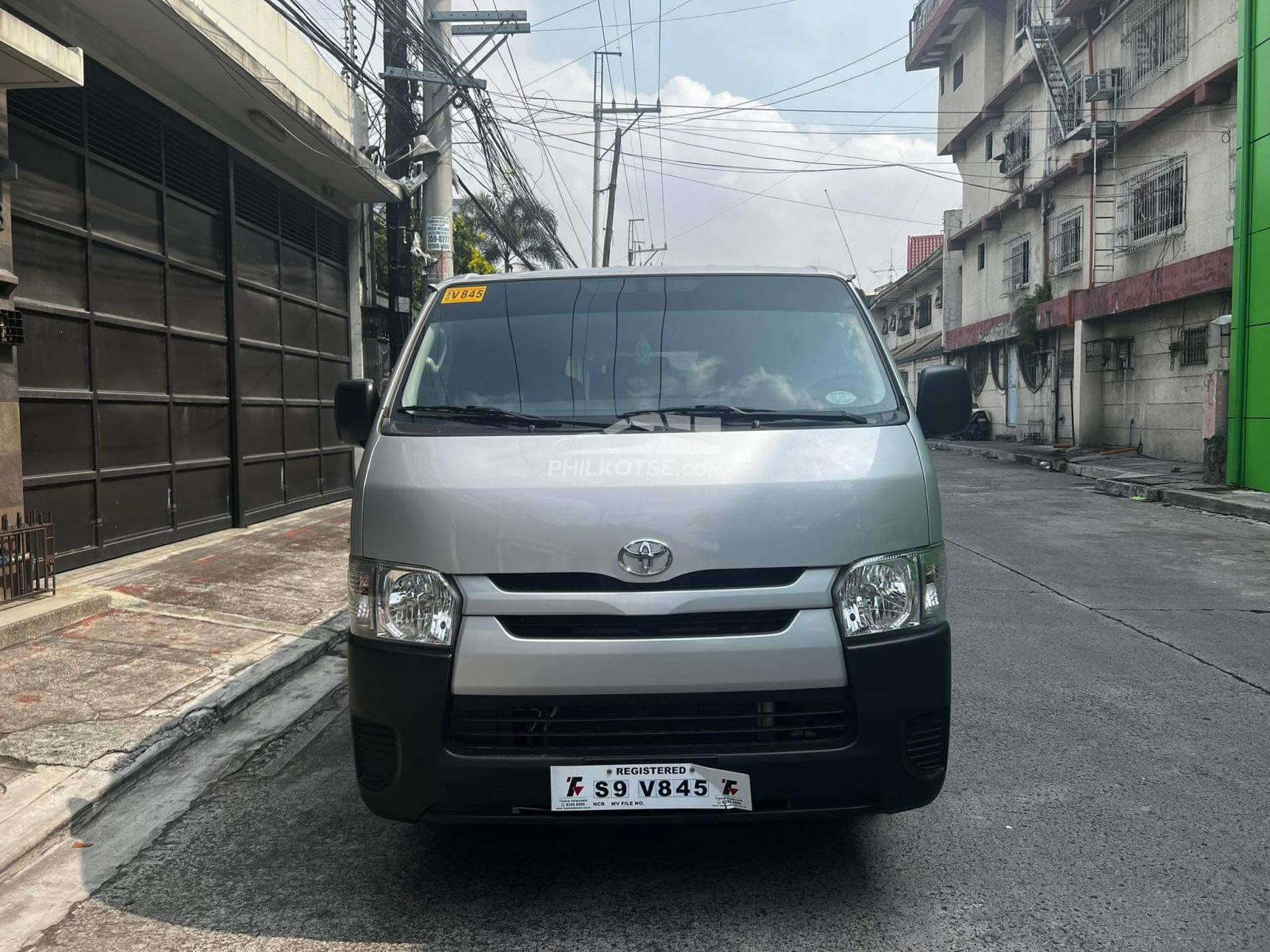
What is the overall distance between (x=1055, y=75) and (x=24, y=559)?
79.9 ft

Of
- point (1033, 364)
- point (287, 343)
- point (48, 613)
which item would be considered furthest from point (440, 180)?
point (1033, 364)

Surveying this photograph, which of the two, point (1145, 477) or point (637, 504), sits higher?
point (637, 504)

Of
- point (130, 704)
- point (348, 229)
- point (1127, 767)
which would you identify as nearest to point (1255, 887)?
point (1127, 767)

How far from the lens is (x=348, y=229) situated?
1470 centimetres

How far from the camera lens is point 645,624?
108 inches

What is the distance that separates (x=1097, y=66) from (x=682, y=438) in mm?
24142

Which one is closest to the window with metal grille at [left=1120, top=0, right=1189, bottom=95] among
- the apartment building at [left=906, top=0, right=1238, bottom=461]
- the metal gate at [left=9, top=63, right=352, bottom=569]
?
the apartment building at [left=906, top=0, right=1238, bottom=461]

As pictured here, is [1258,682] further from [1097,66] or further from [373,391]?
[1097,66]

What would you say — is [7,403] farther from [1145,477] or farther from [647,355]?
[1145,477]

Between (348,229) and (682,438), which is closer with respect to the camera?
(682,438)

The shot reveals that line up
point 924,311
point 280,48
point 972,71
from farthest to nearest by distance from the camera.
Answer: point 924,311 < point 972,71 < point 280,48

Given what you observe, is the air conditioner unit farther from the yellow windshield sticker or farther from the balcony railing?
the yellow windshield sticker

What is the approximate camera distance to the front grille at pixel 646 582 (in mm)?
2742

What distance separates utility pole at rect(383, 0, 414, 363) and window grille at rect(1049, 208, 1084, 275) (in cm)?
1701
